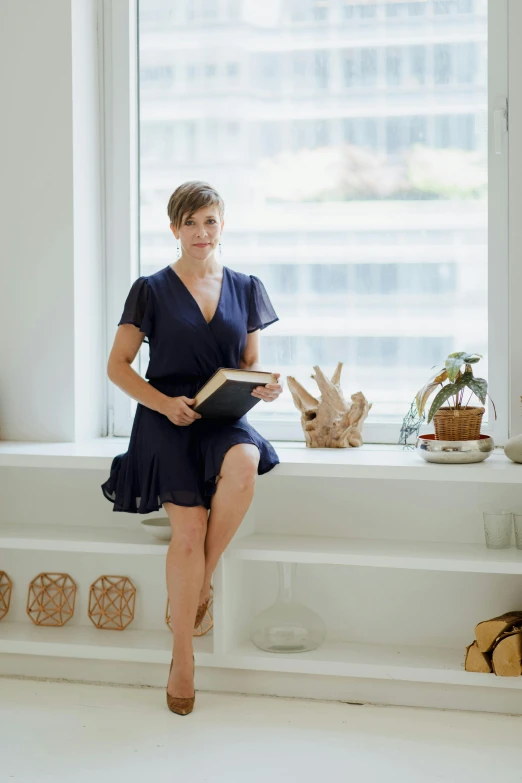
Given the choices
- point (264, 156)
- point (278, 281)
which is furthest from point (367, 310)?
point (264, 156)

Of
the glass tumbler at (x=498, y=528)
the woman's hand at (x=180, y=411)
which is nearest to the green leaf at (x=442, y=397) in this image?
the glass tumbler at (x=498, y=528)

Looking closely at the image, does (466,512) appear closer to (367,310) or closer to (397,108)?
(367,310)

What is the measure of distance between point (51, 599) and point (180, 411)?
0.96 metres

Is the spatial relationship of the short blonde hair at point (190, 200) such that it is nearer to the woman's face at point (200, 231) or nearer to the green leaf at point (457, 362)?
the woman's face at point (200, 231)

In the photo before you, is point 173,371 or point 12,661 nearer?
point 173,371

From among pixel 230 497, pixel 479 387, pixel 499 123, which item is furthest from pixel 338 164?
pixel 230 497

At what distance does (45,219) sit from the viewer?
3.07 m

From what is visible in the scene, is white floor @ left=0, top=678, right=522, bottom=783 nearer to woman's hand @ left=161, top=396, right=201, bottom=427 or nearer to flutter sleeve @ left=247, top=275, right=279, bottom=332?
woman's hand @ left=161, top=396, right=201, bottom=427

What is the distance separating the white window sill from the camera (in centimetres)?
251

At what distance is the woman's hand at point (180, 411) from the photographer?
98.4 inches

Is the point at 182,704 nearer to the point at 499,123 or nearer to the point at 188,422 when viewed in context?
the point at 188,422

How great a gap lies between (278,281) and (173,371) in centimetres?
71

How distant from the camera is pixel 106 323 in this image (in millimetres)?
3271

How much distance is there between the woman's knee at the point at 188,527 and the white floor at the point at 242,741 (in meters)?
0.46
